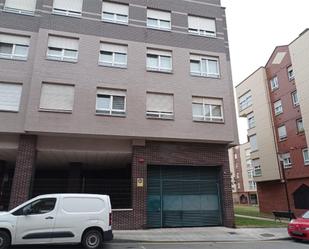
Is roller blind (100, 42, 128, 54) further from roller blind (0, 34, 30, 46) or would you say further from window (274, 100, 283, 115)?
window (274, 100, 283, 115)

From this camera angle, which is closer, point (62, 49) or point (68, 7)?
point (62, 49)

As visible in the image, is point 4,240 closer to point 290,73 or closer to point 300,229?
point 300,229

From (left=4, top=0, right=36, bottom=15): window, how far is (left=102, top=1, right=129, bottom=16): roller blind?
13.5 ft

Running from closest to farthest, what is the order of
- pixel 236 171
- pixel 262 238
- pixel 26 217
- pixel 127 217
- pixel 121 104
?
pixel 26 217, pixel 262 238, pixel 127 217, pixel 121 104, pixel 236 171

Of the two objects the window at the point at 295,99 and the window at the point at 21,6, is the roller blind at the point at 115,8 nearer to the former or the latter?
the window at the point at 21,6

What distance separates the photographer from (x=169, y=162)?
15.6 metres

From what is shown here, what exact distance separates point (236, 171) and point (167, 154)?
5283cm

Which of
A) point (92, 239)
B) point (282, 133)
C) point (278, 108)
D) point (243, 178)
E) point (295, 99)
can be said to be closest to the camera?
point (92, 239)

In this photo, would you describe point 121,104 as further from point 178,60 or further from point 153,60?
point 178,60

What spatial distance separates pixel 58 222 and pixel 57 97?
7.30 metres

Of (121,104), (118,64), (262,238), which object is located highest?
(118,64)

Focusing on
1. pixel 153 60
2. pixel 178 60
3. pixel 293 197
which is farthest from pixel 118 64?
pixel 293 197

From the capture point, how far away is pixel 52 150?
14.6 metres

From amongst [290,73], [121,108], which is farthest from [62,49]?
[290,73]
